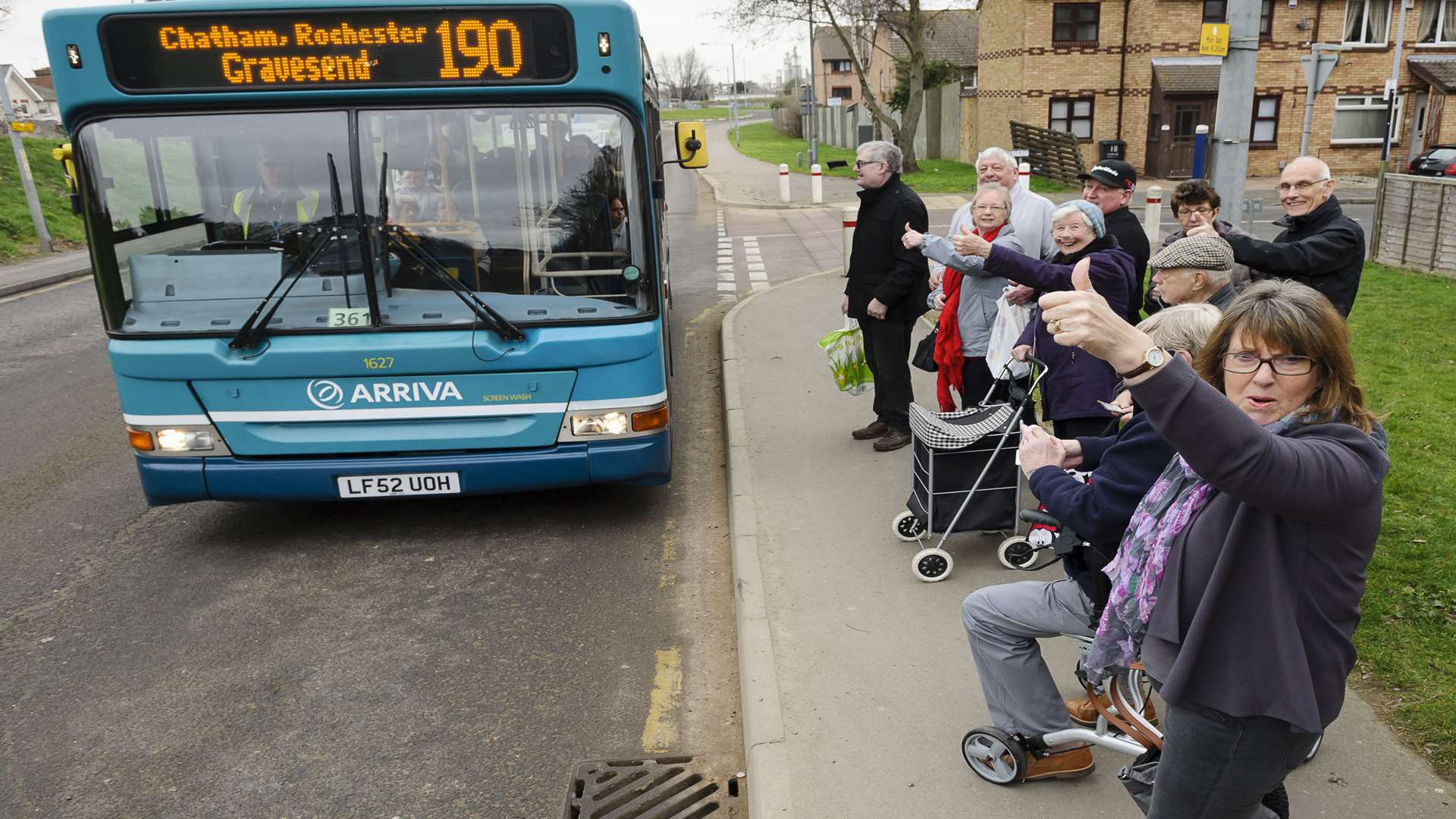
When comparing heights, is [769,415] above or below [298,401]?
below

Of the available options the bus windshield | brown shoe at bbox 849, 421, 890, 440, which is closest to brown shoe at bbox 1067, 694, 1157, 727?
the bus windshield

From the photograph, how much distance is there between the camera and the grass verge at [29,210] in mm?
22906

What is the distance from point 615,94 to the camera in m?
5.68

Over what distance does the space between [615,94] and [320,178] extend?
1.65 metres

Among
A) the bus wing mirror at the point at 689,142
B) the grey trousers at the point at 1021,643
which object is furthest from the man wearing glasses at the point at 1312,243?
the bus wing mirror at the point at 689,142

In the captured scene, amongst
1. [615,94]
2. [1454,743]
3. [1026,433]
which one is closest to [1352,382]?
[1026,433]

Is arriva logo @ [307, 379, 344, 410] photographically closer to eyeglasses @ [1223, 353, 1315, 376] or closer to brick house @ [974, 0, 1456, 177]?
eyeglasses @ [1223, 353, 1315, 376]

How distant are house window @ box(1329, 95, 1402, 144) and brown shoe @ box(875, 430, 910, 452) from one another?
33.6 meters

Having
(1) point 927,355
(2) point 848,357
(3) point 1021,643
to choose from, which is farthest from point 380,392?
(3) point 1021,643

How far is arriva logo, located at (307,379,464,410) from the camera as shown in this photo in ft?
18.7

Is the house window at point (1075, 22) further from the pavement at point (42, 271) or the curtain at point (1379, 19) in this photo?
the pavement at point (42, 271)

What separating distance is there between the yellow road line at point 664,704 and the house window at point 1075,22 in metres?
32.7

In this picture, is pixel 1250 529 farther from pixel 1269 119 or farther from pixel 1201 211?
pixel 1269 119

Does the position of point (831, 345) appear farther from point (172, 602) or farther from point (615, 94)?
point (172, 602)
